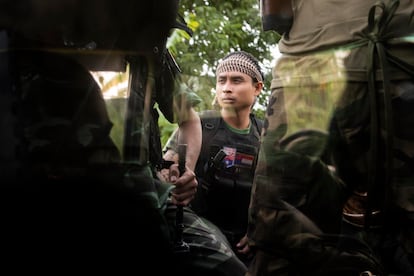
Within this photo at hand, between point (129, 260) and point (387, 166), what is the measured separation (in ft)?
2.07

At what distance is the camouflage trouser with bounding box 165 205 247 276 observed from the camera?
1441mm

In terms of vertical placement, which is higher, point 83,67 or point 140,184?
point 83,67

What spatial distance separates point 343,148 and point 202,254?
1.49 feet

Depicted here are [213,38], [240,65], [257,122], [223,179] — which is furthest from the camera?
[257,122]

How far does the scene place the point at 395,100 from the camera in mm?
1327

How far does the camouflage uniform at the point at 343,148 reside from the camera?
1.32 m

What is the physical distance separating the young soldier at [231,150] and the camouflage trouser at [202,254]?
0.44 meters

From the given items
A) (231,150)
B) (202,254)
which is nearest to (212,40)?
(231,150)

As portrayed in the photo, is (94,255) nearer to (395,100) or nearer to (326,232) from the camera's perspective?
(326,232)

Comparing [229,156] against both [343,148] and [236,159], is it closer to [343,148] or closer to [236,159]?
[236,159]

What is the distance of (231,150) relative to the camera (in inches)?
90.5

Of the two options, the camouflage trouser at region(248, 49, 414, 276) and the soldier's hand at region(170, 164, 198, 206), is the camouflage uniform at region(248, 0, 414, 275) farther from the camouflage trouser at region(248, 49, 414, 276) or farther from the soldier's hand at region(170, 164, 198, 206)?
the soldier's hand at region(170, 164, 198, 206)

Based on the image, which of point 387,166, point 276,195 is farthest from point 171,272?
point 387,166

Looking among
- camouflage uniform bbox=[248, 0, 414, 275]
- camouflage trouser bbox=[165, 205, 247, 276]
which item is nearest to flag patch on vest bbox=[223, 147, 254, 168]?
camouflage trouser bbox=[165, 205, 247, 276]
